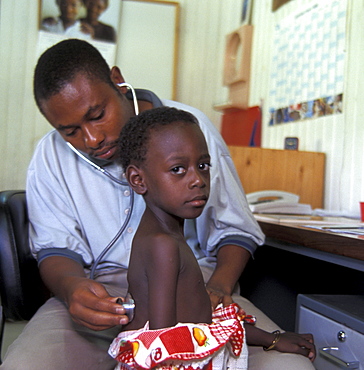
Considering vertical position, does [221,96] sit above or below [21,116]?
above

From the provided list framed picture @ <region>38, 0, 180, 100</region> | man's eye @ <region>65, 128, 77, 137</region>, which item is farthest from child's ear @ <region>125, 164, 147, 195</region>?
framed picture @ <region>38, 0, 180, 100</region>

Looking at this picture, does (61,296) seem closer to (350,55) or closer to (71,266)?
(71,266)

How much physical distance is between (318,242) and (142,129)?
1.76ft

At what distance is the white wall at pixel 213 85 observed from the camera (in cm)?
212

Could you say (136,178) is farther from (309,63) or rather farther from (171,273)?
(309,63)

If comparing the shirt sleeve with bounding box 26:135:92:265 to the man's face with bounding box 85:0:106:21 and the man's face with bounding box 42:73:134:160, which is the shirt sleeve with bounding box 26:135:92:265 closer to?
the man's face with bounding box 42:73:134:160

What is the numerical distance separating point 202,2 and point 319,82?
1473 mm

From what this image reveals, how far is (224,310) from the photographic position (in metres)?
0.92

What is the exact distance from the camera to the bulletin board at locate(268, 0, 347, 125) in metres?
2.23

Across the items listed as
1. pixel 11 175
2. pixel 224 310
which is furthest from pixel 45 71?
pixel 11 175

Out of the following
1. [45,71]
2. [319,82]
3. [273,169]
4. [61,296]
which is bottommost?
[61,296]

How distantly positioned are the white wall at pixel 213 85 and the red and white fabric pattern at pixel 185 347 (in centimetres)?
138

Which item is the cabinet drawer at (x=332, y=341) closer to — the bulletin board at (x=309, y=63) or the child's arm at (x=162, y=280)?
the child's arm at (x=162, y=280)

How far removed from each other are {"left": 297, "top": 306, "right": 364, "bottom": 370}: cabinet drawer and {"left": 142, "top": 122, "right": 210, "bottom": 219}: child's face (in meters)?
0.41
